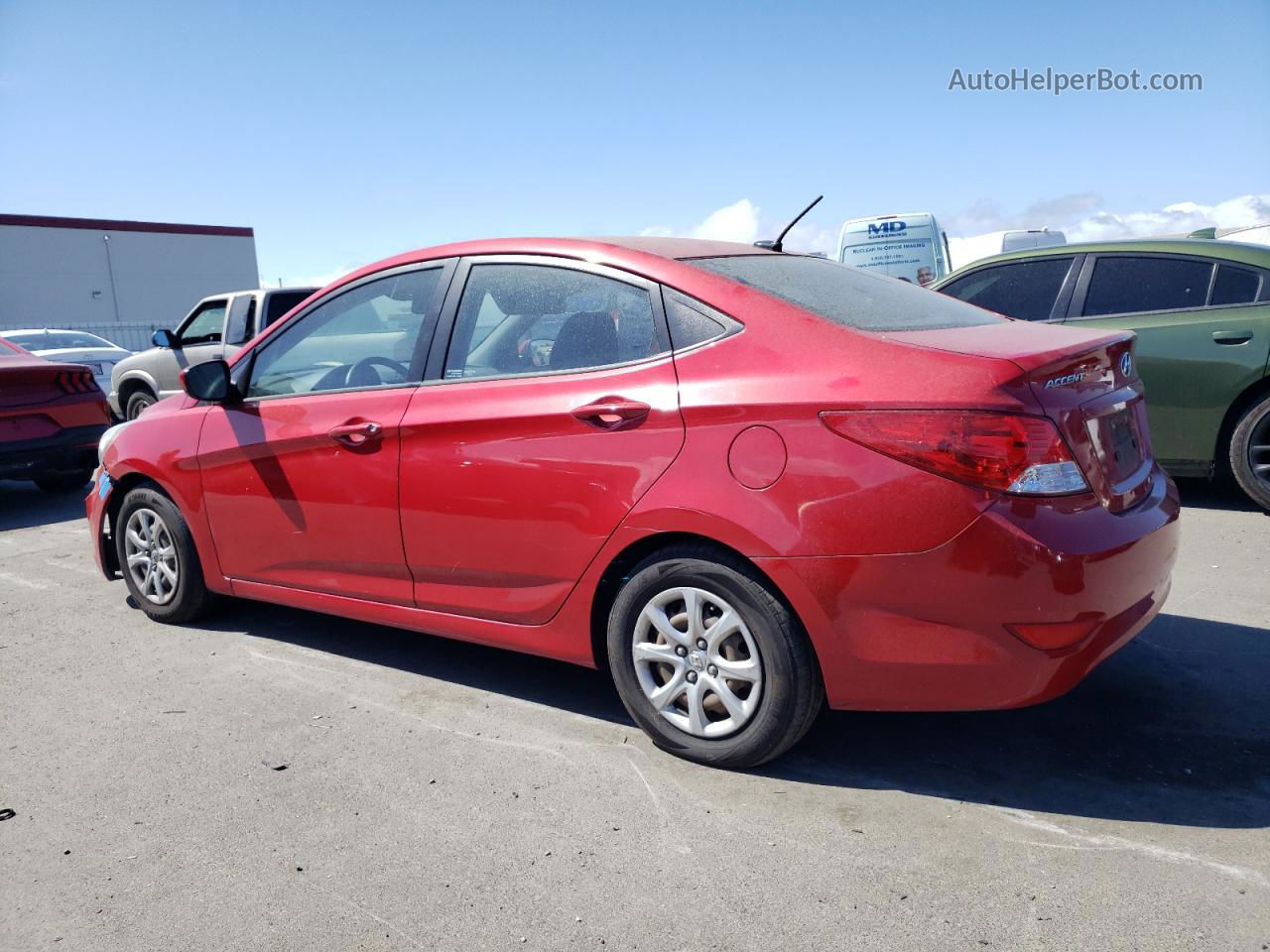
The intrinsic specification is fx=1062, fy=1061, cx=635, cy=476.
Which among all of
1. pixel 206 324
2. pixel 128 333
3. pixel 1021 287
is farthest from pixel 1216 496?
pixel 128 333

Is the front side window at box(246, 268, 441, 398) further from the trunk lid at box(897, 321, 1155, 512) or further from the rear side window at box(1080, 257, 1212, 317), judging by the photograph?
the rear side window at box(1080, 257, 1212, 317)

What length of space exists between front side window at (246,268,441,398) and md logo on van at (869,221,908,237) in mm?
12251

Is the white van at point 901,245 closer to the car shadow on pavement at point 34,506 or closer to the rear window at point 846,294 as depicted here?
the car shadow on pavement at point 34,506

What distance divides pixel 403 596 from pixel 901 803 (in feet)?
6.43

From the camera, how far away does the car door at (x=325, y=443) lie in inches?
157

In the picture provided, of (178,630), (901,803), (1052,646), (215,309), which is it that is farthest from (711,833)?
(215,309)

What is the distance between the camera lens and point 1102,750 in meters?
3.34

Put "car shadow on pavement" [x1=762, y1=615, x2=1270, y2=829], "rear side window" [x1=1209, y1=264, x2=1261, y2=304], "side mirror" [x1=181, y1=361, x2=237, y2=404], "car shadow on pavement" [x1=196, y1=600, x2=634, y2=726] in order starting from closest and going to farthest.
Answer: "car shadow on pavement" [x1=762, y1=615, x2=1270, y2=829] → "car shadow on pavement" [x1=196, y1=600, x2=634, y2=726] → "side mirror" [x1=181, y1=361, x2=237, y2=404] → "rear side window" [x1=1209, y1=264, x2=1261, y2=304]

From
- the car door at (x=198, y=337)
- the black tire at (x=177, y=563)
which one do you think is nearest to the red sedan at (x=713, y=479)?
the black tire at (x=177, y=563)

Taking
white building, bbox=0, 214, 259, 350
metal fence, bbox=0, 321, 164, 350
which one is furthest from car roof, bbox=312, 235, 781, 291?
white building, bbox=0, 214, 259, 350

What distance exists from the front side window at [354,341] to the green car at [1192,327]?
178 inches

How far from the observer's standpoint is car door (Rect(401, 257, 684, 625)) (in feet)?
10.9

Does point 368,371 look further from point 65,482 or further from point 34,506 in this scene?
point 65,482

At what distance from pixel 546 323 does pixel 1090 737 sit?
226cm
